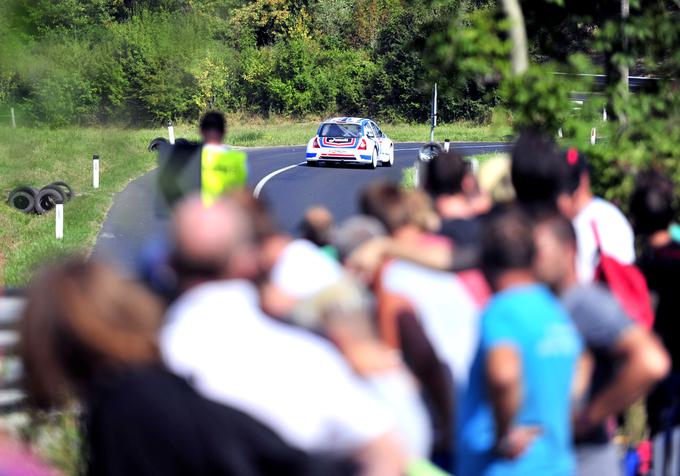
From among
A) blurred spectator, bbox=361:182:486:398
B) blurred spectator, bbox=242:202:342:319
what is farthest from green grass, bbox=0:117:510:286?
blurred spectator, bbox=361:182:486:398

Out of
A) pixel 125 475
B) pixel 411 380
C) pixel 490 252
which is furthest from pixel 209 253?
pixel 411 380

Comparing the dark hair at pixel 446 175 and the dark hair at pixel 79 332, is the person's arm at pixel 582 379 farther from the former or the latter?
the dark hair at pixel 79 332

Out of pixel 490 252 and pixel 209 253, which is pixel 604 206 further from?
pixel 209 253

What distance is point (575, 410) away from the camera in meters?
3.82

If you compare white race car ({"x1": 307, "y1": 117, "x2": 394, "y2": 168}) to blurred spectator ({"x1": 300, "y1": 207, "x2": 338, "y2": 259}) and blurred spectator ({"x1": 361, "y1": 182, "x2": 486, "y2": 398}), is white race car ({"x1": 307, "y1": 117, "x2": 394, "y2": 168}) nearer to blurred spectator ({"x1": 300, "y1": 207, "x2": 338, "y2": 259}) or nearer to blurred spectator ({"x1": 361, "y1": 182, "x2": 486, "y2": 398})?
blurred spectator ({"x1": 300, "y1": 207, "x2": 338, "y2": 259})

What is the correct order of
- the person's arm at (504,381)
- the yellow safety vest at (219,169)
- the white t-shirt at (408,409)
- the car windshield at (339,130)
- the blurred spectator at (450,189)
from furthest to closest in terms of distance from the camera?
1. the car windshield at (339,130)
2. the yellow safety vest at (219,169)
3. the blurred spectator at (450,189)
4. the white t-shirt at (408,409)
5. the person's arm at (504,381)

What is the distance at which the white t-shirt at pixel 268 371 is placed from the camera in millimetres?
2562

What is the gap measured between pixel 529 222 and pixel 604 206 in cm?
171

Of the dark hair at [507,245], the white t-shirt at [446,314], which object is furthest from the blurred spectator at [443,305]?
the dark hair at [507,245]

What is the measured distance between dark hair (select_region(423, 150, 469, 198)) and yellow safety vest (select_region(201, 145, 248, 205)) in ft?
8.86

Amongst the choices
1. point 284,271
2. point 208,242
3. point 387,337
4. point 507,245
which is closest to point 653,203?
point 387,337

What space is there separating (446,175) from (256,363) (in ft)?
8.04

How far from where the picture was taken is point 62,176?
89.5 feet

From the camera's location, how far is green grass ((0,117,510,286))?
7.08 metres
